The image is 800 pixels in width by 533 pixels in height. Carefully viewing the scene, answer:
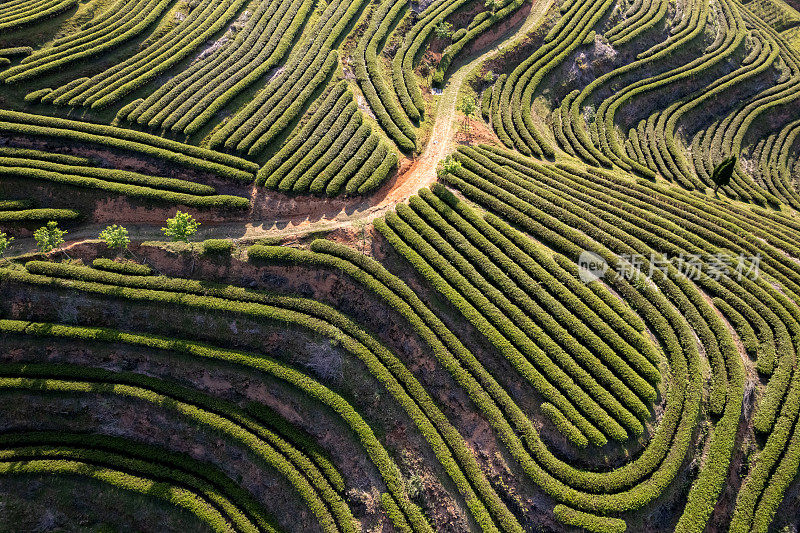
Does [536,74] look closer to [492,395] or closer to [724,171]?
[724,171]

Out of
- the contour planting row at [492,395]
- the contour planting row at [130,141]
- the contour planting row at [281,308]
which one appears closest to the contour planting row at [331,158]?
the contour planting row at [130,141]

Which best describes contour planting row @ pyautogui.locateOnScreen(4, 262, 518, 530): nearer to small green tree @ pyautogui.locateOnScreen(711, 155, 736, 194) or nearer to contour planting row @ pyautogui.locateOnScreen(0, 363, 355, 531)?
contour planting row @ pyautogui.locateOnScreen(0, 363, 355, 531)

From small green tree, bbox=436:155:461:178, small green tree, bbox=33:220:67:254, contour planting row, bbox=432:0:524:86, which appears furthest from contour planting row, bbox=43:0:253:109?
small green tree, bbox=436:155:461:178

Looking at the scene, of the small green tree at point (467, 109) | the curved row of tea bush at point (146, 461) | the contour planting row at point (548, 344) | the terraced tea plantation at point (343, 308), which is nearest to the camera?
the contour planting row at point (548, 344)

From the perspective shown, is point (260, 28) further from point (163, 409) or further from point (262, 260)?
point (163, 409)

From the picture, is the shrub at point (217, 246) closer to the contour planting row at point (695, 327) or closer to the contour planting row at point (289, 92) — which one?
the contour planting row at point (289, 92)

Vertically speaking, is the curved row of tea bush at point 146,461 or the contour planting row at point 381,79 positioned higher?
the contour planting row at point 381,79

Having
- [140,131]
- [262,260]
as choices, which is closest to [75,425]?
[262,260]
